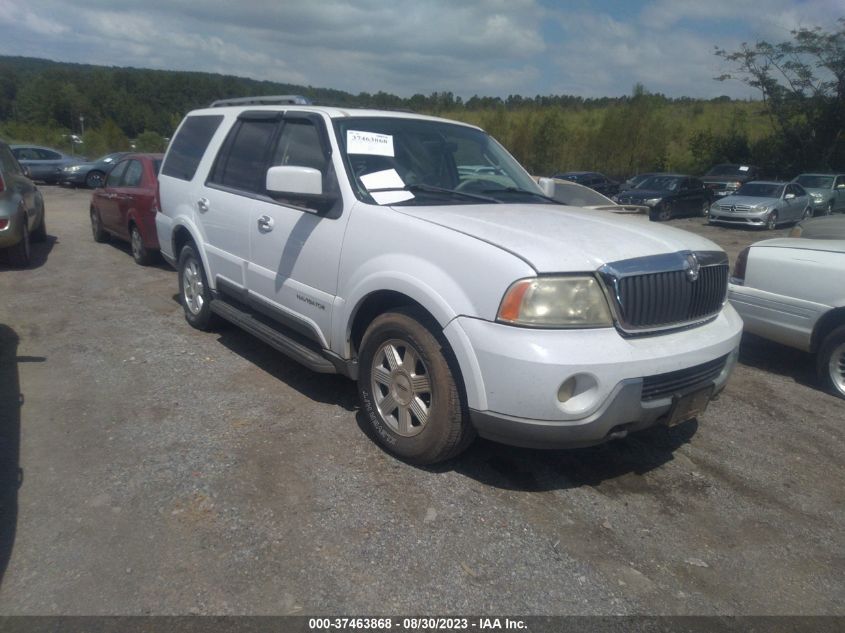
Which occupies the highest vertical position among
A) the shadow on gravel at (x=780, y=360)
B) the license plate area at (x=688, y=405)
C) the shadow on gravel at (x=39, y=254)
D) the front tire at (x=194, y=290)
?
the license plate area at (x=688, y=405)

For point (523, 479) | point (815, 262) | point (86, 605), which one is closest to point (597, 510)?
point (523, 479)

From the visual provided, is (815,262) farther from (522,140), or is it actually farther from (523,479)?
(522,140)

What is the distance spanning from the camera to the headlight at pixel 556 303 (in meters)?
3.14

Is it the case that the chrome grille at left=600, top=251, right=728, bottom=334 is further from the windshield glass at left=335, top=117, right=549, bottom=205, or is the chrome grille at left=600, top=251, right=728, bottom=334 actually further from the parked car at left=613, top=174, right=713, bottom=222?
the parked car at left=613, top=174, right=713, bottom=222

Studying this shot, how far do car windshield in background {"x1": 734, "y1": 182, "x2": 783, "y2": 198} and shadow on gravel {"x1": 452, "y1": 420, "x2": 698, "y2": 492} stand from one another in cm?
2040

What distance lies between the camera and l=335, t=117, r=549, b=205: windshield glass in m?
4.21

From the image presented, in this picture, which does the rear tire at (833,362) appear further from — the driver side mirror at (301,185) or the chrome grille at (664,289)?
the driver side mirror at (301,185)

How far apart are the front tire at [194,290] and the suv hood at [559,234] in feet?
9.09

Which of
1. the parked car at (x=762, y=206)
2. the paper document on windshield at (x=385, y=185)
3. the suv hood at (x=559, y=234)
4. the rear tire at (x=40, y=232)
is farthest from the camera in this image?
the parked car at (x=762, y=206)

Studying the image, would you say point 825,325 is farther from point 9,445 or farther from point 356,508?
point 9,445

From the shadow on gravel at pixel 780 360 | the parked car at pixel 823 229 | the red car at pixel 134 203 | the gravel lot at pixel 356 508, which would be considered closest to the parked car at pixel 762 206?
the parked car at pixel 823 229

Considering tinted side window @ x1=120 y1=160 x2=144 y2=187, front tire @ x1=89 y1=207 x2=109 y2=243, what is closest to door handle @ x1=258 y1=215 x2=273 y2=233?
tinted side window @ x1=120 y1=160 x2=144 y2=187

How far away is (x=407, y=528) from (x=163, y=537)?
1.13 meters

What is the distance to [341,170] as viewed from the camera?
4234 mm
